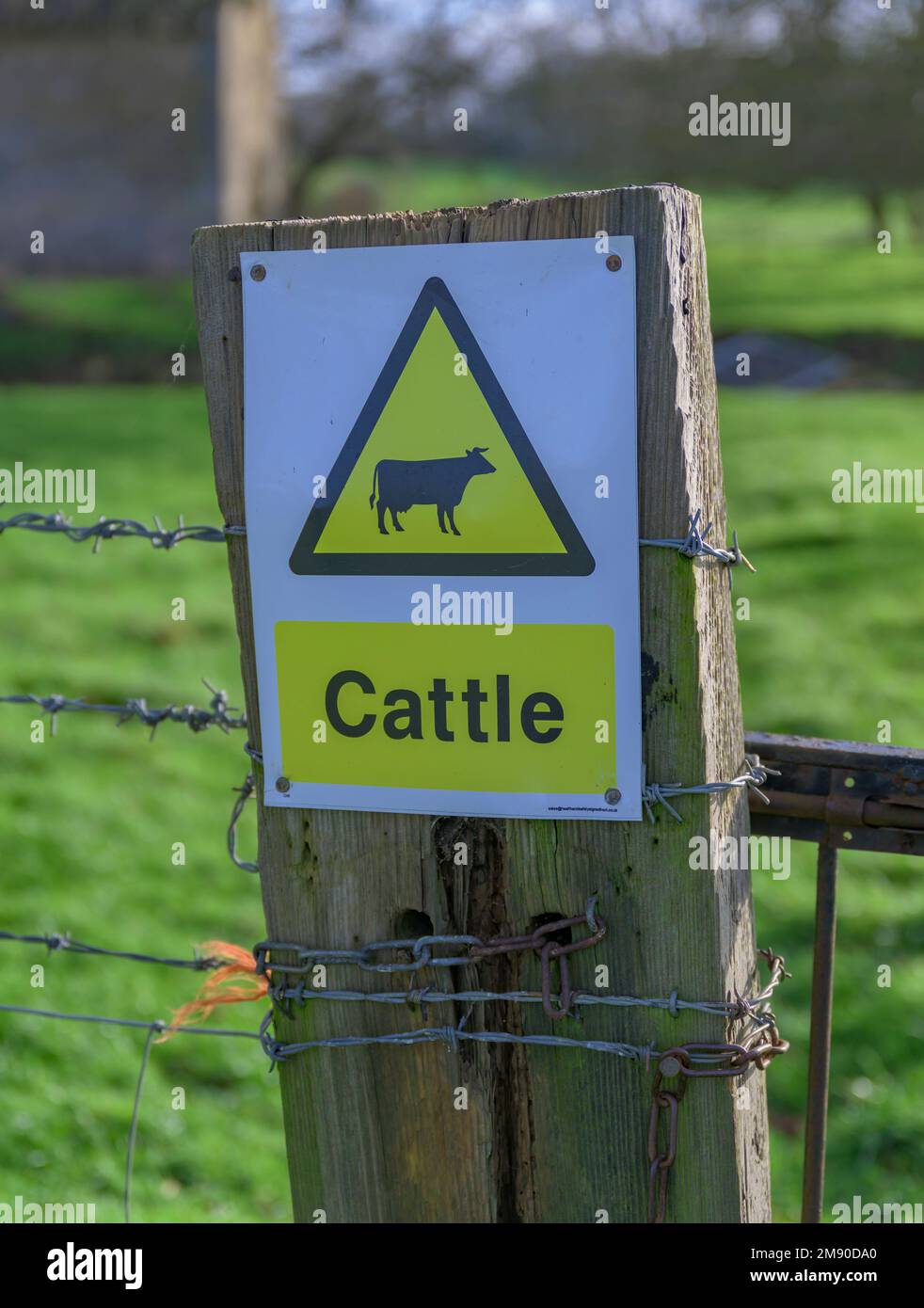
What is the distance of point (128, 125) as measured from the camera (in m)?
14.6

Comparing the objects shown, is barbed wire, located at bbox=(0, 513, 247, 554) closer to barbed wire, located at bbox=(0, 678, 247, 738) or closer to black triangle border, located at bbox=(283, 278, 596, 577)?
barbed wire, located at bbox=(0, 678, 247, 738)

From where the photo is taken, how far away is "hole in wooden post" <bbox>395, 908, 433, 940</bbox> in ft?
5.22

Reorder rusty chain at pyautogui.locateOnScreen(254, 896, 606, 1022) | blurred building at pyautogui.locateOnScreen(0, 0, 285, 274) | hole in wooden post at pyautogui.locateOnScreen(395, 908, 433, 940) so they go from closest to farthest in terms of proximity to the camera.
Answer: 1. rusty chain at pyautogui.locateOnScreen(254, 896, 606, 1022)
2. hole in wooden post at pyautogui.locateOnScreen(395, 908, 433, 940)
3. blurred building at pyautogui.locateOnScreen(0, 0, 285, 274)

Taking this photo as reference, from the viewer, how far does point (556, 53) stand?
15.3 metres

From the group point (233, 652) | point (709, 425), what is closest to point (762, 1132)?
point (709, 425)

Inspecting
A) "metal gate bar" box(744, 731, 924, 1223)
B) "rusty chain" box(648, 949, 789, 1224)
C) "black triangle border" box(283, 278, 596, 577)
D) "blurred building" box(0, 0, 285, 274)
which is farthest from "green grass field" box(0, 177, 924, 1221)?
"blurred building" box(0, 0, 285, 274)

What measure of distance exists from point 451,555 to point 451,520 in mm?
41

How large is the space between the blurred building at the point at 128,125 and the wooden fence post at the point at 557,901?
1396cm

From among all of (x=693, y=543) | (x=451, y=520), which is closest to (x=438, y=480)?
(x=451, y=520)

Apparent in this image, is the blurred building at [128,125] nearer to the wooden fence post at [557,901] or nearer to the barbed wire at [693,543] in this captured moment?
the wooden fence post at [557,901]

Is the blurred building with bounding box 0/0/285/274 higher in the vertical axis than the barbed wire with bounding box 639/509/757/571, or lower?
higher
